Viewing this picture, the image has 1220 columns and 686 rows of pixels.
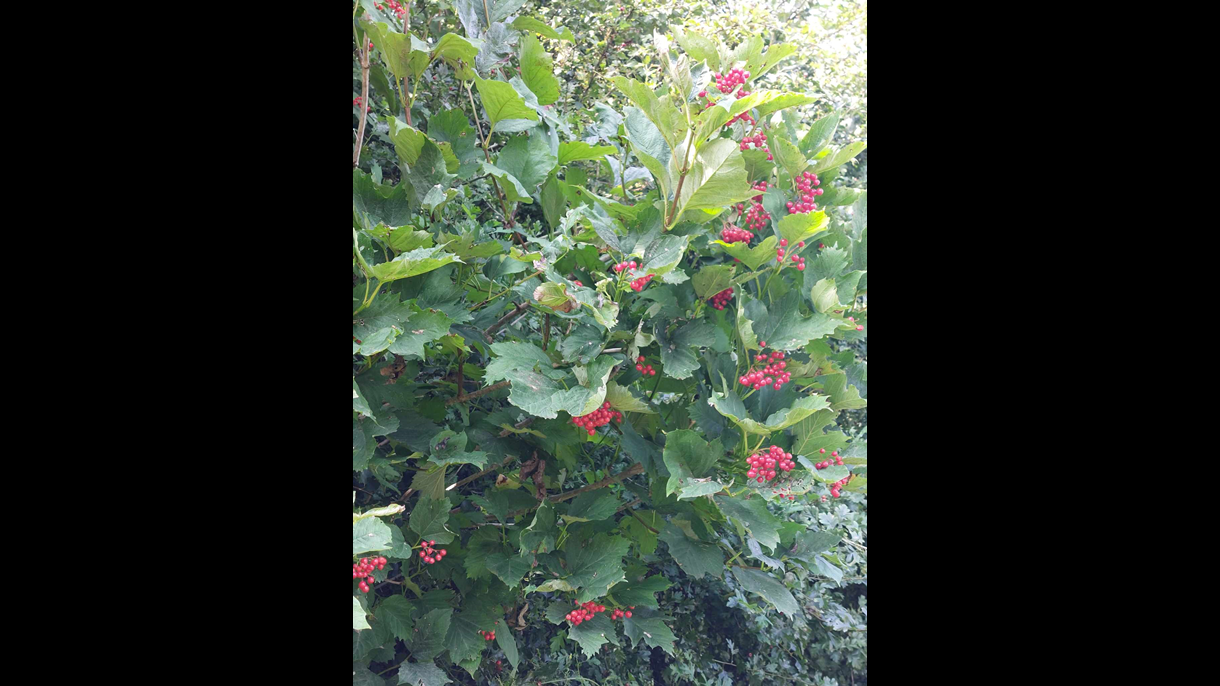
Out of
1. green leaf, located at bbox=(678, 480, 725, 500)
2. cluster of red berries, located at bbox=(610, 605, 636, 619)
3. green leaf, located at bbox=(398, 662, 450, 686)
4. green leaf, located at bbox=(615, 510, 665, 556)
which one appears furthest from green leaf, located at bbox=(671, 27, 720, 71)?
green leaf, located at bbox=(398, 662, 450, 686)

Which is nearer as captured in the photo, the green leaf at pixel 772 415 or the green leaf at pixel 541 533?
the green leaf at pixel 772 415

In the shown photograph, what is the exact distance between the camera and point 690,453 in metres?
1.06

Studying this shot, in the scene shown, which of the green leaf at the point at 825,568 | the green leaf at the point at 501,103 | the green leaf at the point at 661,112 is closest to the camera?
the green leaf at the point at 661,112

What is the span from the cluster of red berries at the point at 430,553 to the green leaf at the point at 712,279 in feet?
1.59

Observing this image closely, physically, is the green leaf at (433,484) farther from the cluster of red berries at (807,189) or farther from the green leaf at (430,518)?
the cluster of red berries at (807,189)

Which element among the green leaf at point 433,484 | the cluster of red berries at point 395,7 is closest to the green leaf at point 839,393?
the green leaf at point 433,484

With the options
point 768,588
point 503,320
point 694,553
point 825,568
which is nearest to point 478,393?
point 503,320

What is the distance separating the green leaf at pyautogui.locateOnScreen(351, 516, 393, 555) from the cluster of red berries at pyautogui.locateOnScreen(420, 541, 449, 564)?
232mm

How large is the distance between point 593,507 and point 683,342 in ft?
0.91

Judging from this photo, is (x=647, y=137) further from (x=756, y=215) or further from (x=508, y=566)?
(x=508, y=566)

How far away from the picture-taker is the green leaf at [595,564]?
43.1 inches

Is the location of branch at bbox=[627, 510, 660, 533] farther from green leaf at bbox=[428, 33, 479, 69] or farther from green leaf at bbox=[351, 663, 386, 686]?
green leaf at bbox=[428, 33, 479, 69]
